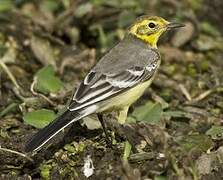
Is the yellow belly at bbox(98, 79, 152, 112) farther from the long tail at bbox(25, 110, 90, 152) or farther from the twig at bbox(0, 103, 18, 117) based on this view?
the twig at bbox(0, 103, 18, 117)

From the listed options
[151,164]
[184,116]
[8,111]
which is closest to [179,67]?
[184,116]

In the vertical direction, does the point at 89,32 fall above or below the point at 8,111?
below

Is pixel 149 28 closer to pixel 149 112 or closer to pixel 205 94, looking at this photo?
pixel 149 112

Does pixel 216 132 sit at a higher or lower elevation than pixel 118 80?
lower

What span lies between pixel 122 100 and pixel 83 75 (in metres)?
1.94

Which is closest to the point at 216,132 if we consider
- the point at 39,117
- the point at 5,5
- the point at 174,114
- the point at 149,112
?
the point at 174,114

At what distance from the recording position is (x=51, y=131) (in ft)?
19.2

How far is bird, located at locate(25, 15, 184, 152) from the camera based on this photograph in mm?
5973

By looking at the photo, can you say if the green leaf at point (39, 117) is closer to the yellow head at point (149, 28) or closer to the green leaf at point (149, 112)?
the green leaf at point (149, 112)

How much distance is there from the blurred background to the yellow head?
2.28ft

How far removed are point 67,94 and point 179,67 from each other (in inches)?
80.9

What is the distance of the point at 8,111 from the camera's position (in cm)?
722

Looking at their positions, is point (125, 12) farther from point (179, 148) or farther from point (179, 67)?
point (179, 148)

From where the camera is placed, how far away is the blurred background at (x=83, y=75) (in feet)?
19.5
